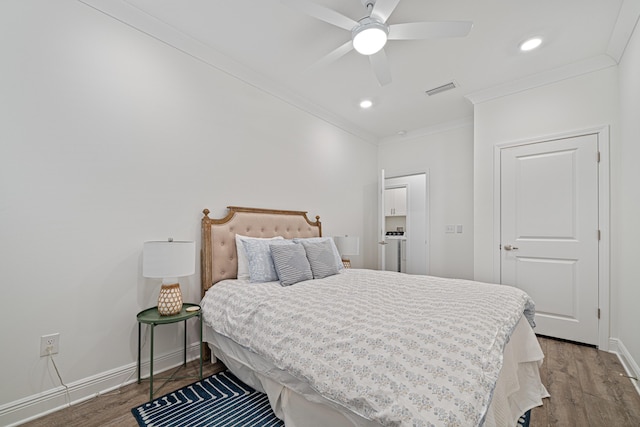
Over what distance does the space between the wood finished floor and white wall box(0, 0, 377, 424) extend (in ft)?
0.66

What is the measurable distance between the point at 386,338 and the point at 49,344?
2026 mm

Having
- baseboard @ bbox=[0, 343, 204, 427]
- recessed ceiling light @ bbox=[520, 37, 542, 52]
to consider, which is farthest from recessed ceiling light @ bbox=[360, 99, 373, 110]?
baseboard @ bbox=[0, 343, 204, 427]

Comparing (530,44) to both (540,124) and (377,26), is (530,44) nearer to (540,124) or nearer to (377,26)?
(540,124)

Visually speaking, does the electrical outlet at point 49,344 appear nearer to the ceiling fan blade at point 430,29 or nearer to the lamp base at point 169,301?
the lamp base at point 169,301

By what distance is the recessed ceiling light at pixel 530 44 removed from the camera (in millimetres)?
2370

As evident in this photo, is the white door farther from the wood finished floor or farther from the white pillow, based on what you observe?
the white pillow

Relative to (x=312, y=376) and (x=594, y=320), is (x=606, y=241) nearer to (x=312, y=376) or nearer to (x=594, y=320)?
(x=594, y=320)

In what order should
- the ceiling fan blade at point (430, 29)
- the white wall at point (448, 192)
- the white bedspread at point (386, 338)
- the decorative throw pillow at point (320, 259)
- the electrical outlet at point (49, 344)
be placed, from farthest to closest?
the white wall at point (448, 192), the decorative throw pillow at point (320, 259), the ceiling fan blade at point (430, 29), the electrical outlet at point (49, 344), the white bedspread at point (386, 338)

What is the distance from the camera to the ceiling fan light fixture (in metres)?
1.91

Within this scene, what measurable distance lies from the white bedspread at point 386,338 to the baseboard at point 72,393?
22.7 inches

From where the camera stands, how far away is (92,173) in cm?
188

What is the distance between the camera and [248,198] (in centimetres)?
285

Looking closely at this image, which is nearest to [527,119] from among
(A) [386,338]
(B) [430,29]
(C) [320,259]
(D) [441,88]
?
(D) [441,88]

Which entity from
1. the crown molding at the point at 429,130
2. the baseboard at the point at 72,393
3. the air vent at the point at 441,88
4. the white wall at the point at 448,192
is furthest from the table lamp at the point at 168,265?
the crown molding at the point at 429,130
